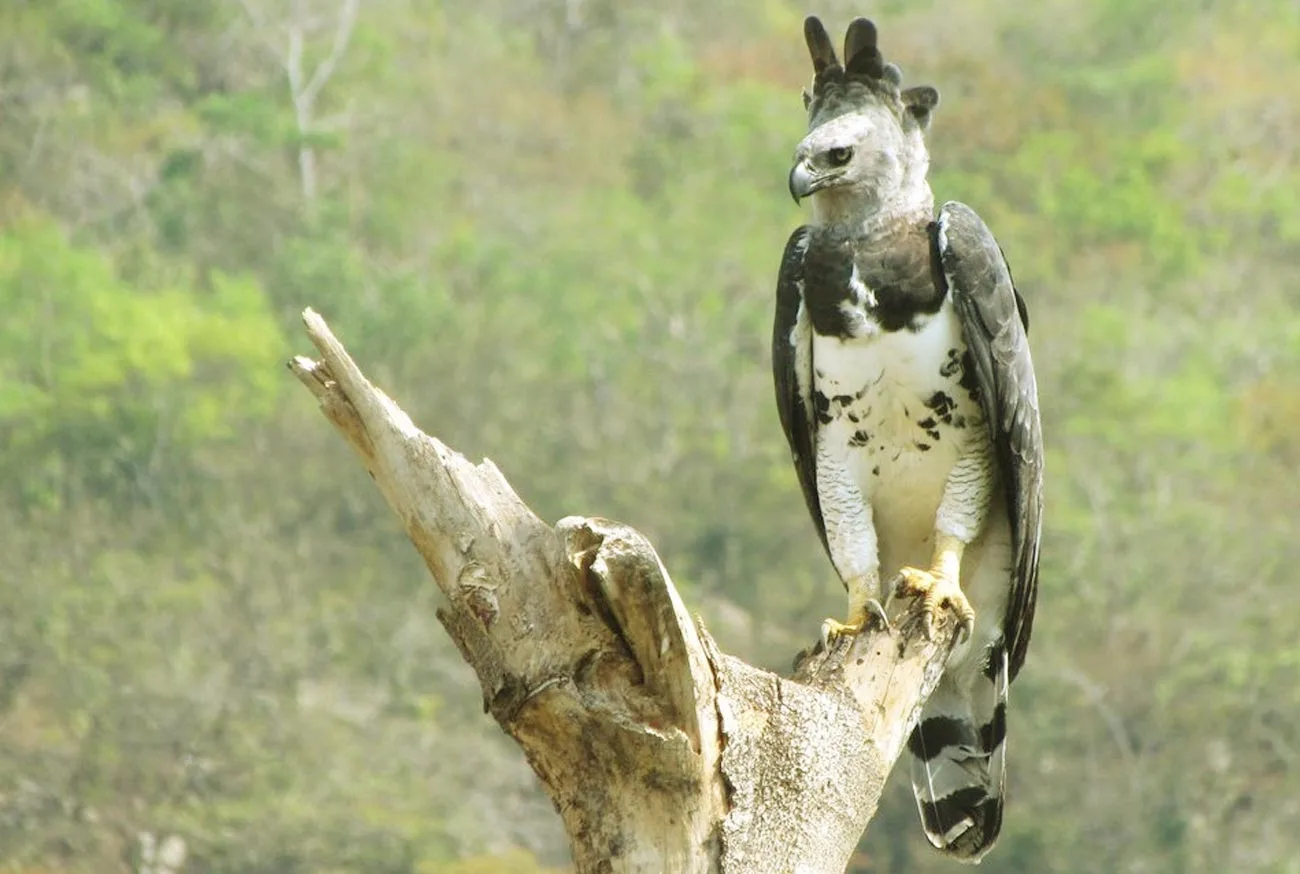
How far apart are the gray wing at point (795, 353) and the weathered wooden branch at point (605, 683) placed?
1179 millimetres

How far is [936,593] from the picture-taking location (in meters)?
3.72

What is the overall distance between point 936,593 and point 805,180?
3.02 ft

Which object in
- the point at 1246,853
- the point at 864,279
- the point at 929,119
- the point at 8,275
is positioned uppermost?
the point at 8,275

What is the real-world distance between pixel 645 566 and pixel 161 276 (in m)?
10.5

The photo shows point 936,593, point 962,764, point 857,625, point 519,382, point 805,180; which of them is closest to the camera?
point 857,625


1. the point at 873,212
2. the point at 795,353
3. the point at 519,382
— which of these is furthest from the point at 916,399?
the point at 519,382

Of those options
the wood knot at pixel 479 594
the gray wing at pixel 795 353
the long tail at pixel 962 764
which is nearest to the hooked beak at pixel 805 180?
the gray wing at pixel 795 353

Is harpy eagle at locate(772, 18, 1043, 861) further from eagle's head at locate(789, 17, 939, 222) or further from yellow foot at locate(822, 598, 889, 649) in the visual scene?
yellow foot at locate(822, 598, 889, 649)

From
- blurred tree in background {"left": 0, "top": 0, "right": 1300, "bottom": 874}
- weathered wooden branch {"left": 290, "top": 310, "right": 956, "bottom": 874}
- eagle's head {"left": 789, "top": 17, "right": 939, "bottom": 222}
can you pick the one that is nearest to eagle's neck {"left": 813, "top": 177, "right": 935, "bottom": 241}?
eagle's head {"left": 789, "top": 17, "right": 939, "bottom": 222}

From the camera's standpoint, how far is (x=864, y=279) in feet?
12.6

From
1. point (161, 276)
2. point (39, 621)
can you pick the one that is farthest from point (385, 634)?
point (161, 276)

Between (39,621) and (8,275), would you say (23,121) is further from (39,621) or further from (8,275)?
(39,621)

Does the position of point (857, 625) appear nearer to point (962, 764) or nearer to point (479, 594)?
point (962, 764)

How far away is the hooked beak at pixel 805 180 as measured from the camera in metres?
3.81
